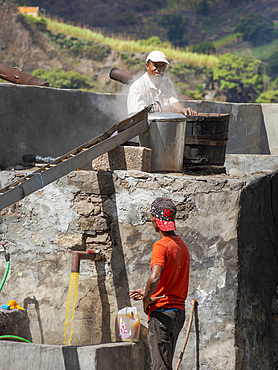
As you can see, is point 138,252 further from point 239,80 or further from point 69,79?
point 239,80

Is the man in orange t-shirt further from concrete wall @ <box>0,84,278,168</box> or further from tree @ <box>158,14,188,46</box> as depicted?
tree @ <box>158,14,188,46</box>

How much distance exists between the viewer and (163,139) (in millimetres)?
5785

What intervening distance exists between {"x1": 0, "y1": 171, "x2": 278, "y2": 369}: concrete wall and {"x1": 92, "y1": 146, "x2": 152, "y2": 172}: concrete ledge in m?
0.27

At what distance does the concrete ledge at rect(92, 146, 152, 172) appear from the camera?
5.36 metres

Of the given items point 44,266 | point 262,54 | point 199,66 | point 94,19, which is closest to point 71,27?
point 94,19

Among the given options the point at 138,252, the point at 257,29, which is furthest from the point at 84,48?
the point at 138,252

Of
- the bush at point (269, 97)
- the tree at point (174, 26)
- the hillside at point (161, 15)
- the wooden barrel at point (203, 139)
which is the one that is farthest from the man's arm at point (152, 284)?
the tree at point (174, 26)

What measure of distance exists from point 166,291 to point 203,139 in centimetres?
246

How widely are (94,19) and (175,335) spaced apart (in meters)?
51.8

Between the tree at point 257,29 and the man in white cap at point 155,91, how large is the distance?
49754mm

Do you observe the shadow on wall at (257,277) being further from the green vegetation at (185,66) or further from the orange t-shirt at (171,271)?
the green vegetation at (185,66)

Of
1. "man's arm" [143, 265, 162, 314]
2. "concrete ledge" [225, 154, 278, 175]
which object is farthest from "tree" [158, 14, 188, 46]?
"man's arm" [143, 265, 162, 314]

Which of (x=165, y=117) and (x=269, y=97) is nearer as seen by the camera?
(x=165, y=117)

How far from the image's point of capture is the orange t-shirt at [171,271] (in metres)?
4.05
